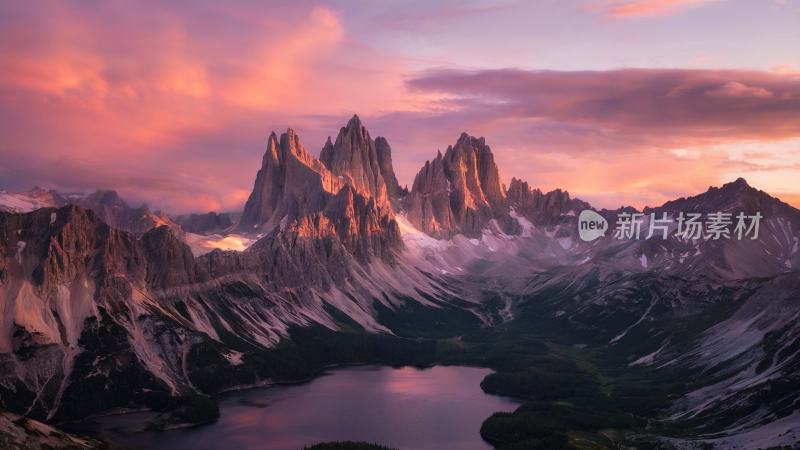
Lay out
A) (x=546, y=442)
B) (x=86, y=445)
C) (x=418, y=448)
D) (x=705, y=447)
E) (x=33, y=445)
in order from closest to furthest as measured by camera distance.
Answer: (x=33, y=445) < (x=86, y=445) < (x=705, y=447) < (x=546, y=442) < (x=418, y=448)

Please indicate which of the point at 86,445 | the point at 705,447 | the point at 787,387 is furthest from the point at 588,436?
the point at 86,445

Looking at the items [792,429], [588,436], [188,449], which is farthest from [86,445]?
[792,429]

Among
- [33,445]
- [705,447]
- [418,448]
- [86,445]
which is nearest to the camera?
[33,445]

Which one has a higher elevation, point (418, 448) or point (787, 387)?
point (787, 387)

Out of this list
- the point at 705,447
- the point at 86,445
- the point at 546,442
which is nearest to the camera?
the point at 86,445

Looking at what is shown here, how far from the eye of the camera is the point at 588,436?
195 metres

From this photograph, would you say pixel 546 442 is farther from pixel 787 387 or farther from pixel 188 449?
pixel 188 449

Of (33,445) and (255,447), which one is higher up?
(33,445)

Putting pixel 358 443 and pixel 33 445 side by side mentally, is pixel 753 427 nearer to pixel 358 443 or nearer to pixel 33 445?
pixel 358 443

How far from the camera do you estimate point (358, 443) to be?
19488 centimetres

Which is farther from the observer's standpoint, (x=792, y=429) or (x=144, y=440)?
(x=144, y=440)

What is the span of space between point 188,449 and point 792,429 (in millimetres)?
124325

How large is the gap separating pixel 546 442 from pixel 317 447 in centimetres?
4950

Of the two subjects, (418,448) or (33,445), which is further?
(418,448)
